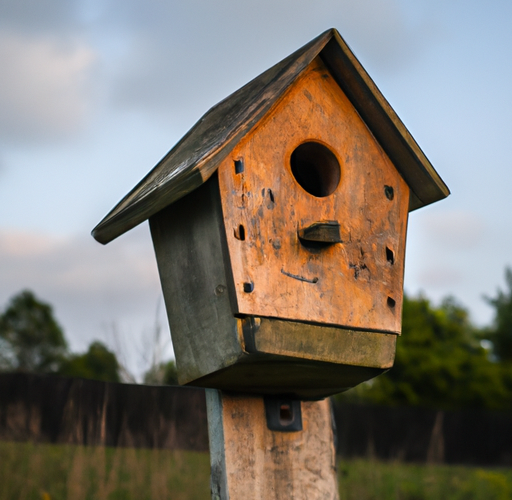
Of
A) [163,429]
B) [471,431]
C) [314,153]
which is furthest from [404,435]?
[314,153]

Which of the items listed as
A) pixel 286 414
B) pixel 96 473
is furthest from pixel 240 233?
pixel 96 473

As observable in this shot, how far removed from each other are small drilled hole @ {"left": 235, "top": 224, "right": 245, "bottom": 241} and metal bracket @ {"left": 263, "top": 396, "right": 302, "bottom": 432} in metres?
0.98

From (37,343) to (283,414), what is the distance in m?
33.3

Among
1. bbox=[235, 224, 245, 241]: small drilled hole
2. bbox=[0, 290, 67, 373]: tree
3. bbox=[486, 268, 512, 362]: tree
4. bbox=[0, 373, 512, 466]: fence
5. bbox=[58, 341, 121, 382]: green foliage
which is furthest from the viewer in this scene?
bbox=[0, 290, 67, 373]: tree

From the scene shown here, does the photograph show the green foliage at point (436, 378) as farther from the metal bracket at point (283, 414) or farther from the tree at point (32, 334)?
the metal bracket at point (283, 414)

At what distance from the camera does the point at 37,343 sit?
1404 inches

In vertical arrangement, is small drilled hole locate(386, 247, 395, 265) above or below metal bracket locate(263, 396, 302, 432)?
above

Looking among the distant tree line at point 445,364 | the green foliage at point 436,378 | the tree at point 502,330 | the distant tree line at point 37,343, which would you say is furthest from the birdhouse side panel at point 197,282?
the distant tree line at point 37,343

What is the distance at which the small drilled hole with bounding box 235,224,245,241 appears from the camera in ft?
11.6

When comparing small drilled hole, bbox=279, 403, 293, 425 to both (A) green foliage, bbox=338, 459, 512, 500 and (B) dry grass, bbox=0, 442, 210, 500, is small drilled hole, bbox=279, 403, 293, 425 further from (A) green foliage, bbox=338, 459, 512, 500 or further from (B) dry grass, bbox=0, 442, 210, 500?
(A) green foliage, bbox=338, 459, 512, 500

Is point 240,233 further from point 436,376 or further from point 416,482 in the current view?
point 436,376

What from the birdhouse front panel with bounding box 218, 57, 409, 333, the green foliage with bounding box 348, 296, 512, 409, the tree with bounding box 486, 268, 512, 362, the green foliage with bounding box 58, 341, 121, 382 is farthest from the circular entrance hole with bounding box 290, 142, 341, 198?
the green foliage with bounding box 58, 341, 121, 382

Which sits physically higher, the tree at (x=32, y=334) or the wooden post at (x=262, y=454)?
the tree at (x=32, y=334)

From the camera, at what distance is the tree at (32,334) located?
3459 cm
